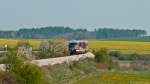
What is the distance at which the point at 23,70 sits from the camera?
41188mm

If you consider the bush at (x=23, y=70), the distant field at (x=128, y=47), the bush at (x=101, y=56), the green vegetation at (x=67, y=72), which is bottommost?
the distant field at (x=128, y=47)

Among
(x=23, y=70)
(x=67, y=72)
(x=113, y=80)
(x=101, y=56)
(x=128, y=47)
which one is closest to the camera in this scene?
(x=23, y=70)

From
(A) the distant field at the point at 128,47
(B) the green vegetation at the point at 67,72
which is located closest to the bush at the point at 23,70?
(B) the green vegetation at the point at 67,72

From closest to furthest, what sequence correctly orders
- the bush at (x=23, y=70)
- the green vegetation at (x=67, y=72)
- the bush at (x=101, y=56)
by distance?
the bush at (x=23, y=70), the green vegetation at (x=67, y=72), the bush at (x=101, y=56)

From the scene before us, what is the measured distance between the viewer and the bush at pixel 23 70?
40787mm

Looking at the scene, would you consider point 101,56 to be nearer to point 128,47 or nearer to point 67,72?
point 67,72

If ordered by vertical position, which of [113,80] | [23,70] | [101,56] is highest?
[23,70]

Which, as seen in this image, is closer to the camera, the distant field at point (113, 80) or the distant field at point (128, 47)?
the distant field at point (113, 80)

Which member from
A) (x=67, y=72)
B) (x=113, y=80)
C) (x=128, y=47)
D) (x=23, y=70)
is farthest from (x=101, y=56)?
(x=23, y=70)

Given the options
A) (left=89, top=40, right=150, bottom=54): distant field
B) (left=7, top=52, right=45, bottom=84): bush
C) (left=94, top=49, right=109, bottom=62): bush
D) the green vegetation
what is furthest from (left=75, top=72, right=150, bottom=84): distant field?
(left=89, top=40, right=150, bottom=54): distant field

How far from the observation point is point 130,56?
10700 cm

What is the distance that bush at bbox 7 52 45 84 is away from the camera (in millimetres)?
40787

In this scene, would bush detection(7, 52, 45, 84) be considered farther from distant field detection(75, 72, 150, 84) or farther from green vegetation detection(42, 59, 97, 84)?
distant field detection(75, 72, 150, 84)

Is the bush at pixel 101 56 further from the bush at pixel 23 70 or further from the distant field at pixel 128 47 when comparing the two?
the bush at pixel 23 70
